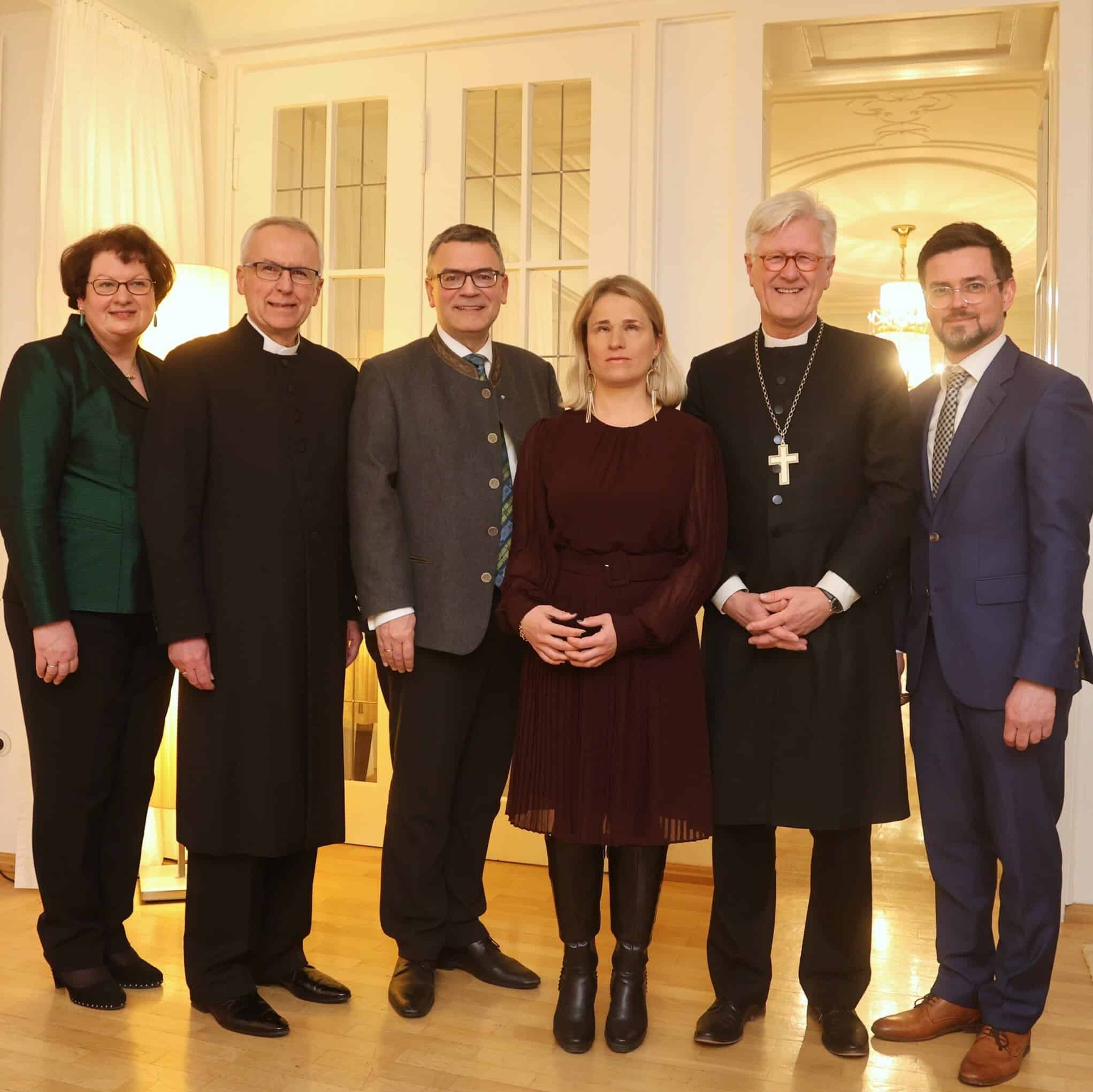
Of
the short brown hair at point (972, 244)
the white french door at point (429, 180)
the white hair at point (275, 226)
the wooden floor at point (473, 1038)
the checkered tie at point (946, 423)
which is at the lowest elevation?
the wooden floor at point (473, 1038)

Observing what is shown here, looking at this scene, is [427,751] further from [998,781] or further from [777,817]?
[998,781]

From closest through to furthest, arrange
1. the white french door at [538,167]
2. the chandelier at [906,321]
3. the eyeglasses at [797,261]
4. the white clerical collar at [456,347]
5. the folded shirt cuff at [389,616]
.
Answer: the eyeglasses at [797,261] → the folded shirt cuff at [389,616] → the white clerical collar at [456,347] → the white french door at [538,167] → the chandelier at [906,321]

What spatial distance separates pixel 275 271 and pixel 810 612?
138cm

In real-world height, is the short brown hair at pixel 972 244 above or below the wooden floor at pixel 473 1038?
above

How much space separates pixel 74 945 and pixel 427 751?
934 mm

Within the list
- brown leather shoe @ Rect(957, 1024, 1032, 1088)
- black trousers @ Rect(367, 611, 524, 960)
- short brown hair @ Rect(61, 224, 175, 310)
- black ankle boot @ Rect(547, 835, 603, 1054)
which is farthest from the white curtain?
brown leather shoe @ Rect(957, 1024, 1032, 1088)

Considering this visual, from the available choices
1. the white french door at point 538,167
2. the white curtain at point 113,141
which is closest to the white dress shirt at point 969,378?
the white french door at point 538,167

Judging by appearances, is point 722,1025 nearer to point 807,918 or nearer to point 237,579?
point 807,918

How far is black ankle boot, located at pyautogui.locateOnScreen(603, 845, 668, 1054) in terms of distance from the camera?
8.19 feet

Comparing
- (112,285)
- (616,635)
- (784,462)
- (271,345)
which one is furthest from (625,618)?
(112,285)

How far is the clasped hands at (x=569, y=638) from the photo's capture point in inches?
93.4

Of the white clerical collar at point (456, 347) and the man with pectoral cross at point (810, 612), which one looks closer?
the man with pectoral cross at point (810, 612)

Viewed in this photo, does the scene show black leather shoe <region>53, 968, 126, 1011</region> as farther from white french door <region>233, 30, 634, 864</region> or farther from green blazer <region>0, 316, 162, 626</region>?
white french door <region>233, 30, 634, 864</region>

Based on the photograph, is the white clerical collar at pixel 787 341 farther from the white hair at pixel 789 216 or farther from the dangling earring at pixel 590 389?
the dangling earring at pixel 590 389
